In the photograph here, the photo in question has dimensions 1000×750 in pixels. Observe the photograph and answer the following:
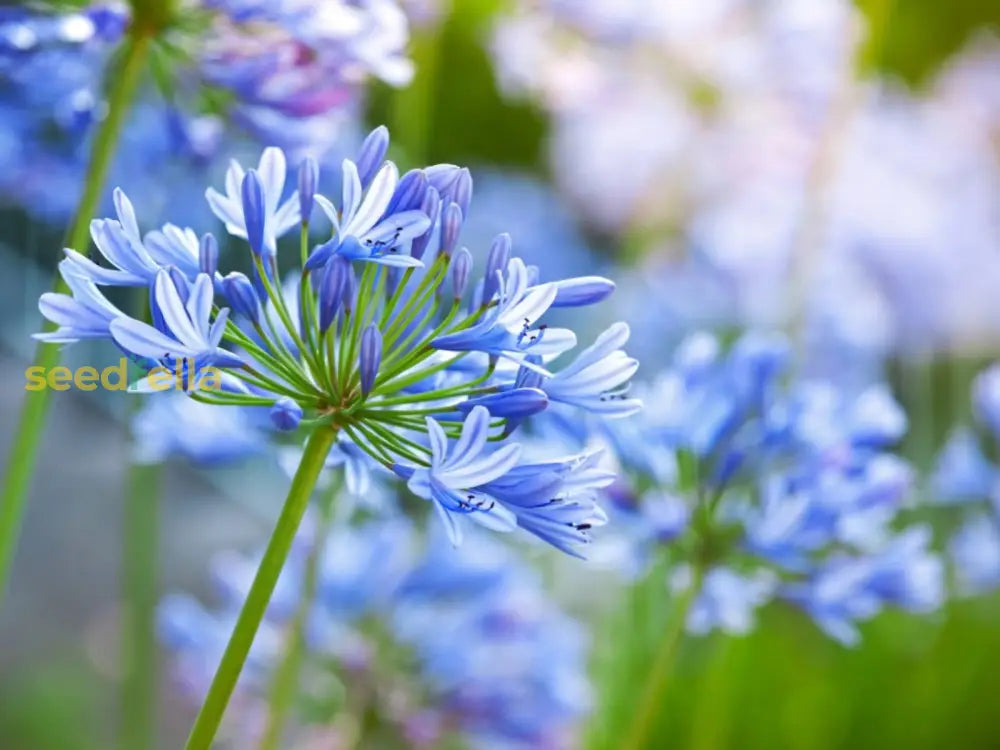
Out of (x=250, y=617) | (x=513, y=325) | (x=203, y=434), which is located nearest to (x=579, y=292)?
(x=513, y=325)

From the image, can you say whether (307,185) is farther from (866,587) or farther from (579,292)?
(866,587)

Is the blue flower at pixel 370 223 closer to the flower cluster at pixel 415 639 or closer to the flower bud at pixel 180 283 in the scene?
the flower bud at pixel 180 283

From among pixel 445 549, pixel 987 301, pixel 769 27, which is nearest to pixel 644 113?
pixel 769 27

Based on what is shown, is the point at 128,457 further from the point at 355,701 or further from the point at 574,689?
the point at 574,689

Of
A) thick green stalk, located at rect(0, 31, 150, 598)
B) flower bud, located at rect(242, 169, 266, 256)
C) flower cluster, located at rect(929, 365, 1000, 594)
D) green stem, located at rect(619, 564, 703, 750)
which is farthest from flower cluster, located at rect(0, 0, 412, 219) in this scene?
flower cluster, located at rect(929, 365, 1000, 594)

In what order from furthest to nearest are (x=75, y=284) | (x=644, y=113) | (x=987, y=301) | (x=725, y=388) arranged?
1. (x=987, y=301)
2. (x=644, y=113)
3. (x=725, y=388)
4. (x=75, y=284)

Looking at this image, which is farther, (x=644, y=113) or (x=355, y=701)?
(x=644, y=113)
